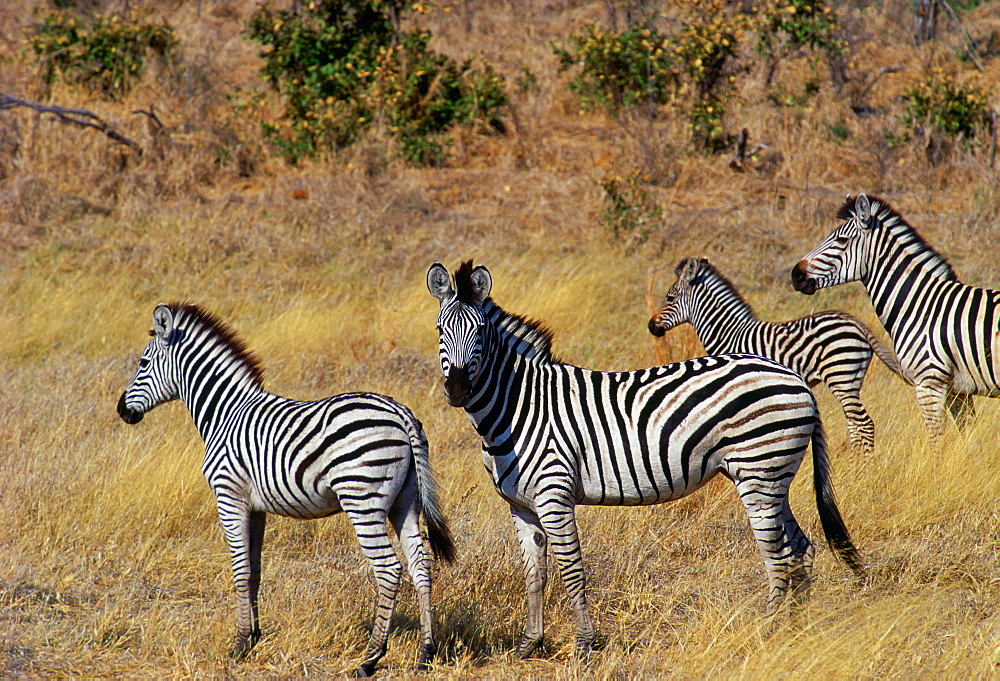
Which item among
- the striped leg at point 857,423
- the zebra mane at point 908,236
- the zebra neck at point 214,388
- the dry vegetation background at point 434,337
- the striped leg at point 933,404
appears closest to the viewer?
the dry vegetation background at point 434,337

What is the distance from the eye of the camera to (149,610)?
5.12 metres

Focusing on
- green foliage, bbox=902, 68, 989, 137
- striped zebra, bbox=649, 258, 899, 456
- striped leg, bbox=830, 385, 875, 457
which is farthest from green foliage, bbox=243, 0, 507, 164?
striped leg, bbox=830, 385, 875, 457

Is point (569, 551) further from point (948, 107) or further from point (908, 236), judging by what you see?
point (948, 107)

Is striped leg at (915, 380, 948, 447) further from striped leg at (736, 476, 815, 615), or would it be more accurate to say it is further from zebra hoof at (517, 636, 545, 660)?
zebra hoof at (517, 636, 545, 660)

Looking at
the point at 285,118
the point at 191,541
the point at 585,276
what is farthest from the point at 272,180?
the point at 191,541

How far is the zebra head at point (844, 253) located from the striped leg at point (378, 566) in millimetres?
4502

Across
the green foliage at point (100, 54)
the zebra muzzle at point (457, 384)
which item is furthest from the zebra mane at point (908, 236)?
the green foliage at point (100, 54)

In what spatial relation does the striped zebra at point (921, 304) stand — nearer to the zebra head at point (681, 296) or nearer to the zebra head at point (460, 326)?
the zebra head at point (681, 296)

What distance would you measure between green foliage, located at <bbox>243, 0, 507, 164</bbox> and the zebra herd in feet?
35.9

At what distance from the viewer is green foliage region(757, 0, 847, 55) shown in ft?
51.2

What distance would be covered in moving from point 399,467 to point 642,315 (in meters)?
6.76

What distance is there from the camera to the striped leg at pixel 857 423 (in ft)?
23.1

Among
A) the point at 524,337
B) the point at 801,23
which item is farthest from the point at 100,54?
the point at 524,337

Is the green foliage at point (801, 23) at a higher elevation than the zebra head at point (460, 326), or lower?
higher
